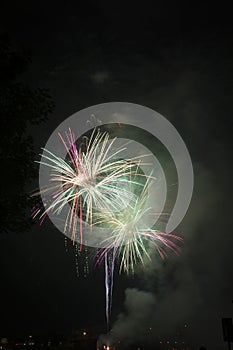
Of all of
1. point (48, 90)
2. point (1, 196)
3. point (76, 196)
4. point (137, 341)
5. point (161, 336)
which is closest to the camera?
point (1, 196)

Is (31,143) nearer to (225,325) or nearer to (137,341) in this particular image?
(225,325)

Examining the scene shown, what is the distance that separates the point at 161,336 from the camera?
126 m

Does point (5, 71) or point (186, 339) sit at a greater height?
point (5, 71)

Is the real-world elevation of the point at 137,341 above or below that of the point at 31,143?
below

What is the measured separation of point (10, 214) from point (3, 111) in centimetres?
279

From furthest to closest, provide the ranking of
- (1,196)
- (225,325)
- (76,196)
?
(76,196) → (225,325) → (1,196)

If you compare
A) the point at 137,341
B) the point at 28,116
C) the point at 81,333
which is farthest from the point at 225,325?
the point at 137,341

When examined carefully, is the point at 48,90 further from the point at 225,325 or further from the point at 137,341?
the point at 137,341

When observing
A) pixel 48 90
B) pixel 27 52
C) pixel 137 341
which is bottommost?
pixel 137 341

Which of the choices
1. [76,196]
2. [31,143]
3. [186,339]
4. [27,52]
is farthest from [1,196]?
[186,339]

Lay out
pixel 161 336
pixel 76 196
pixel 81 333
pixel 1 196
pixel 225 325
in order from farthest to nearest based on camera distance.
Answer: pixel 161 336, pixel 81 333, pixel 76 196, pixel 225 325, pixel 1 196

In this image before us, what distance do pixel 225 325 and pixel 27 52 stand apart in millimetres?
10806

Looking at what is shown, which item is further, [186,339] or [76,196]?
[186,339]

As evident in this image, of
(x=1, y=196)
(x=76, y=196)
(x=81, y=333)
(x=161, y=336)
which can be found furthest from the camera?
(x=161, y=336)
